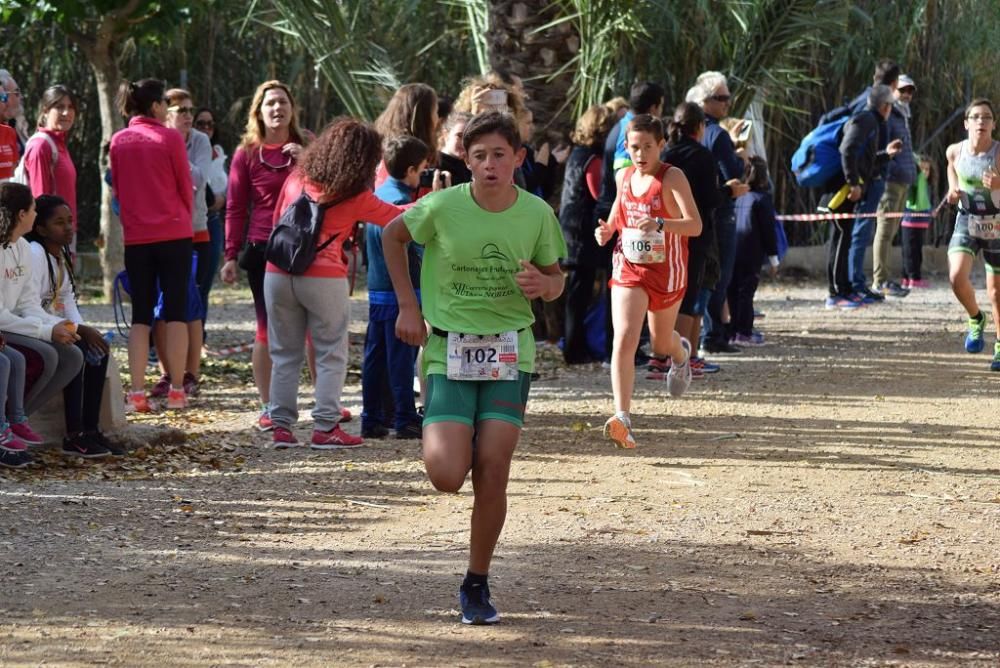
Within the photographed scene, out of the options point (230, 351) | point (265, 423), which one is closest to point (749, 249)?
point (230, 351)

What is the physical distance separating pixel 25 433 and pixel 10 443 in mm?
166

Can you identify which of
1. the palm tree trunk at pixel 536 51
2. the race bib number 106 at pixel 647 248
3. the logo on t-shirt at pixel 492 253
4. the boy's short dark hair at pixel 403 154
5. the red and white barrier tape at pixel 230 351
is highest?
the palm tree trunk at pixel 536 51

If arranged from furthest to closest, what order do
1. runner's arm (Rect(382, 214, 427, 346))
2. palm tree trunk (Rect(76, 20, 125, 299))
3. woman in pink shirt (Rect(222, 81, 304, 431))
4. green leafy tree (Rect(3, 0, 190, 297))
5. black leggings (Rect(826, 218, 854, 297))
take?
black leggings (Rect(826, 218, 854, 297)) < palm tree trunk (Rect(76, 20, 125, 299)) < green leafy tree (Rect(3, 0, 190, 297)) < woman in pink shirt (Rect(222, 81, 304, 431)) < runner's arm (Rect(382, 214, 427, 346))

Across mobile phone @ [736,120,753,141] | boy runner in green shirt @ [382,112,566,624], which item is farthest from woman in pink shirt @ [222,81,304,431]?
mobile phone @ [736,120,753,141]

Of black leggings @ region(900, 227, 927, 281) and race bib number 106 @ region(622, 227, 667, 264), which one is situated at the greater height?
race bib number 106 @ region(622, 227, 667, 264)

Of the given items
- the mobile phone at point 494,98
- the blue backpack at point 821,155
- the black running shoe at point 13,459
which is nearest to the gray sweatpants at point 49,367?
the black running shoe at point 13,459

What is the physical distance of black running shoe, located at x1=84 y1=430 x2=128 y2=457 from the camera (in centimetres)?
805

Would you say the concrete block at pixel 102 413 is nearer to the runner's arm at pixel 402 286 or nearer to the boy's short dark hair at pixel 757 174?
the runner's arm at pixel 402 286

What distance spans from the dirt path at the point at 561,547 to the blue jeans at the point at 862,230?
529 centimetres

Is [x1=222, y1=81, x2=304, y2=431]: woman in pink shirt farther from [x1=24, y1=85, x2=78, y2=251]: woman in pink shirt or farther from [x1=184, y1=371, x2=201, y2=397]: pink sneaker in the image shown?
[x1=24, y1=85, x2=78, y2=251]: woman in pink shirt

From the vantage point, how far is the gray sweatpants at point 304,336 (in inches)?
324

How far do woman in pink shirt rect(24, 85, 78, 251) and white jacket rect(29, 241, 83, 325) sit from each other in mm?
1393

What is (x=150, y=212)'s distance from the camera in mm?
9305

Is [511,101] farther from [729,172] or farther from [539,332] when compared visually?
[539,332]
